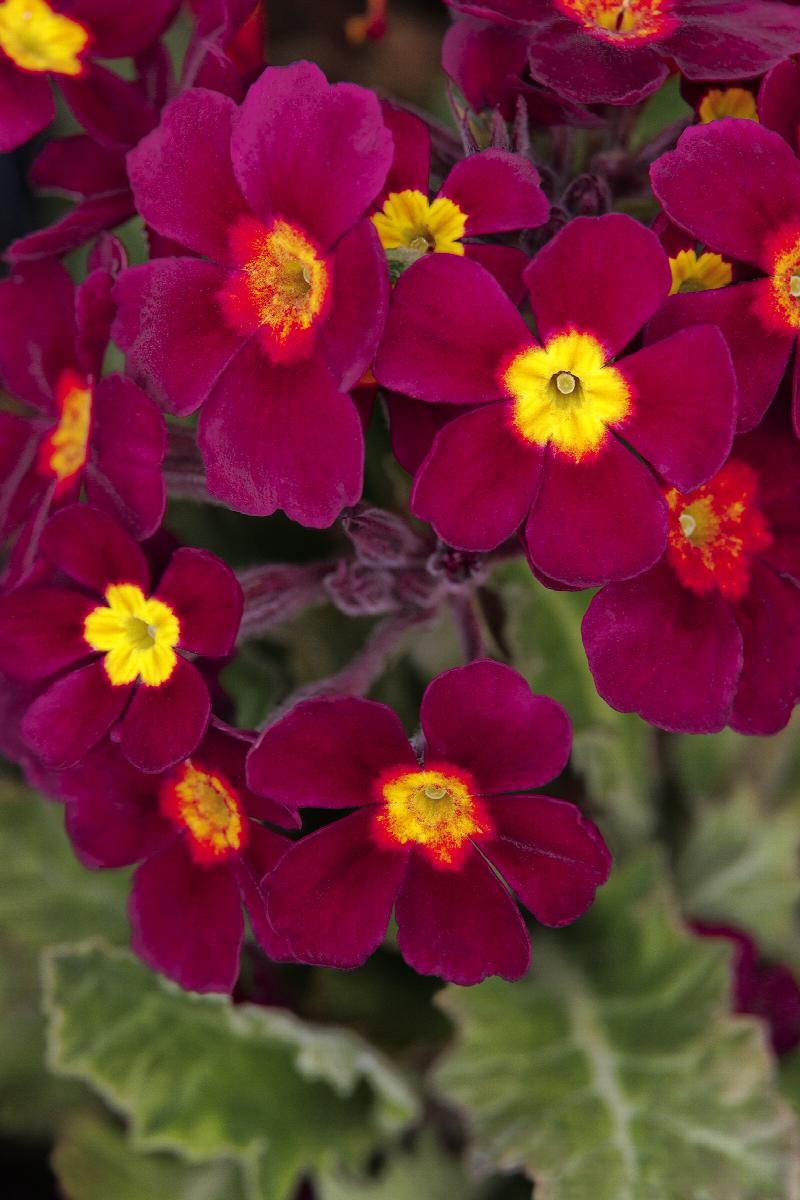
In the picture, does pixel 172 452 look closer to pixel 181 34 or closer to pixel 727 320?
pixel 727 320

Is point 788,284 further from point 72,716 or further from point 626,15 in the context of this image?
point 72,716

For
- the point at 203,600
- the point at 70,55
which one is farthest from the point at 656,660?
the point at 70,55

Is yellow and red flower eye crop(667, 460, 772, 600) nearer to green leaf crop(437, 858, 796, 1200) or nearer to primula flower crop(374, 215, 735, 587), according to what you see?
primula flower crop(374, 215, 735, 587)

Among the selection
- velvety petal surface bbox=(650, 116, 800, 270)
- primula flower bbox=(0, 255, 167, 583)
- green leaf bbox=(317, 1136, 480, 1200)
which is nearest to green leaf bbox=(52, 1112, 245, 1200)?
green leaf bbox=(317, 1136, 480, 1200)

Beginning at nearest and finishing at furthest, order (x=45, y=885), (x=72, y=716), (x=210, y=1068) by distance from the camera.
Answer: (x=72, y=716) < (x=210, y=1068) < (x=45, y=885)

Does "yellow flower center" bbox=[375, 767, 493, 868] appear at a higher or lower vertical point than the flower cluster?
lower

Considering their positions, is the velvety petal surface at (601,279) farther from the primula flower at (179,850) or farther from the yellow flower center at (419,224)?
the primula flower at (179,850)

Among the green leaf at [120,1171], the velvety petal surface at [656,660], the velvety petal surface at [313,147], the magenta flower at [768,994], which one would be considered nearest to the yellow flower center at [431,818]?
the velvety petal surface at [656,660]
